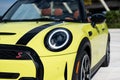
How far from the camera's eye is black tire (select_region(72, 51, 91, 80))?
180 inches

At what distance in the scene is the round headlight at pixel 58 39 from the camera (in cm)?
443

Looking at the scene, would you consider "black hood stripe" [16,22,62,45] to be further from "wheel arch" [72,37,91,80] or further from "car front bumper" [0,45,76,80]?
"wheel arch" [72,37,91,80]

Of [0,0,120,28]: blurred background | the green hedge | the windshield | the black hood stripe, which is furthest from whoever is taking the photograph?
the green hedge

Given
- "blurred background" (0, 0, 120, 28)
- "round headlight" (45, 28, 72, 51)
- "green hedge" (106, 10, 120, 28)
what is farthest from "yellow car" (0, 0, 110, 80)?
"green hedge" (106, 10, 120, 28)

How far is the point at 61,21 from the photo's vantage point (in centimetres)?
554

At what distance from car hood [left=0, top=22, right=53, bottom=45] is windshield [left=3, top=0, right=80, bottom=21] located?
0.62m

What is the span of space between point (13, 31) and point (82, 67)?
958 millimetres

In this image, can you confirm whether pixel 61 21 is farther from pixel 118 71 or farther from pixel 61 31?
pixel 118 71

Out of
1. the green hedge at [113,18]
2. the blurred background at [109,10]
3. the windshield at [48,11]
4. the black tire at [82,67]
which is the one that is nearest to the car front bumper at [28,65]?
the black tire at [82,67]

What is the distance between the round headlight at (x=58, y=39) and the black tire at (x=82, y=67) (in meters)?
0.25

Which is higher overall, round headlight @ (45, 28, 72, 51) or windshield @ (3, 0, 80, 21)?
windshield @ (3, 0, 80, 21)

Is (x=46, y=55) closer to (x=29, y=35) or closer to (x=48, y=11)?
(x=29, y=35)

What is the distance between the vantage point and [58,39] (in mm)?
4535

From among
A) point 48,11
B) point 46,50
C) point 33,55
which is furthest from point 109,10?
point 33,55
